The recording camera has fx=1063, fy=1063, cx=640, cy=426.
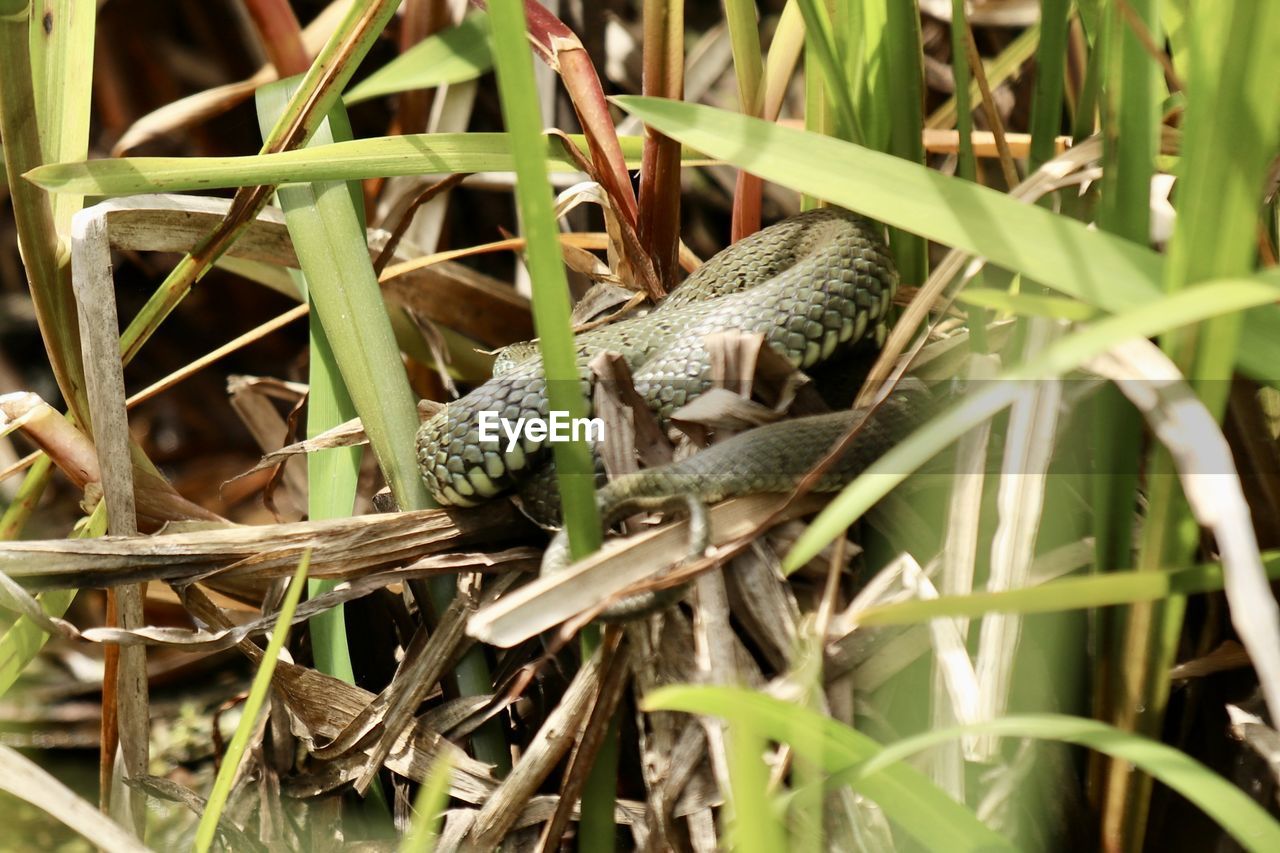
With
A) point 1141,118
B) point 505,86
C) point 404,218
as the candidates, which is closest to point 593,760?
point 505,86

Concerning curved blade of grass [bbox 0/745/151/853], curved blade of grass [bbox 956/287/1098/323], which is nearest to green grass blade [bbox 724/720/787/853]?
curved blade of grass [bbox 956/287/1098/323]

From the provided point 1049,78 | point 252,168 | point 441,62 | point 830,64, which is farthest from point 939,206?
point 441,62

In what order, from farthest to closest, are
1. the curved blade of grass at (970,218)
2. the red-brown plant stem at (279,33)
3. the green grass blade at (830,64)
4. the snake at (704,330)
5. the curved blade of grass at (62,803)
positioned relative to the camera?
the red-brown plant stem at (279,33)
the snake at (704,330)
the green grass blade at (830,64)
the curved blade of grass at (62,803)
the curved blade of grass at (970,218)

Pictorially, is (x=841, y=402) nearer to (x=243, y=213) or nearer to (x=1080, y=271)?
(x=1080, y=271)

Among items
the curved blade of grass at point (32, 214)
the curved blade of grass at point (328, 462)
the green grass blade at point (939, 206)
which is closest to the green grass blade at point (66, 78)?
the curved blade of grass at point (32, 214)

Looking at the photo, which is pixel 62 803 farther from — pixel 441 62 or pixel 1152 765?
pixel 441 62

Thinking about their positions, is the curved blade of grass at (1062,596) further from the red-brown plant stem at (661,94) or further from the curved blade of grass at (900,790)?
the red-brown plant stem at (661,94)
